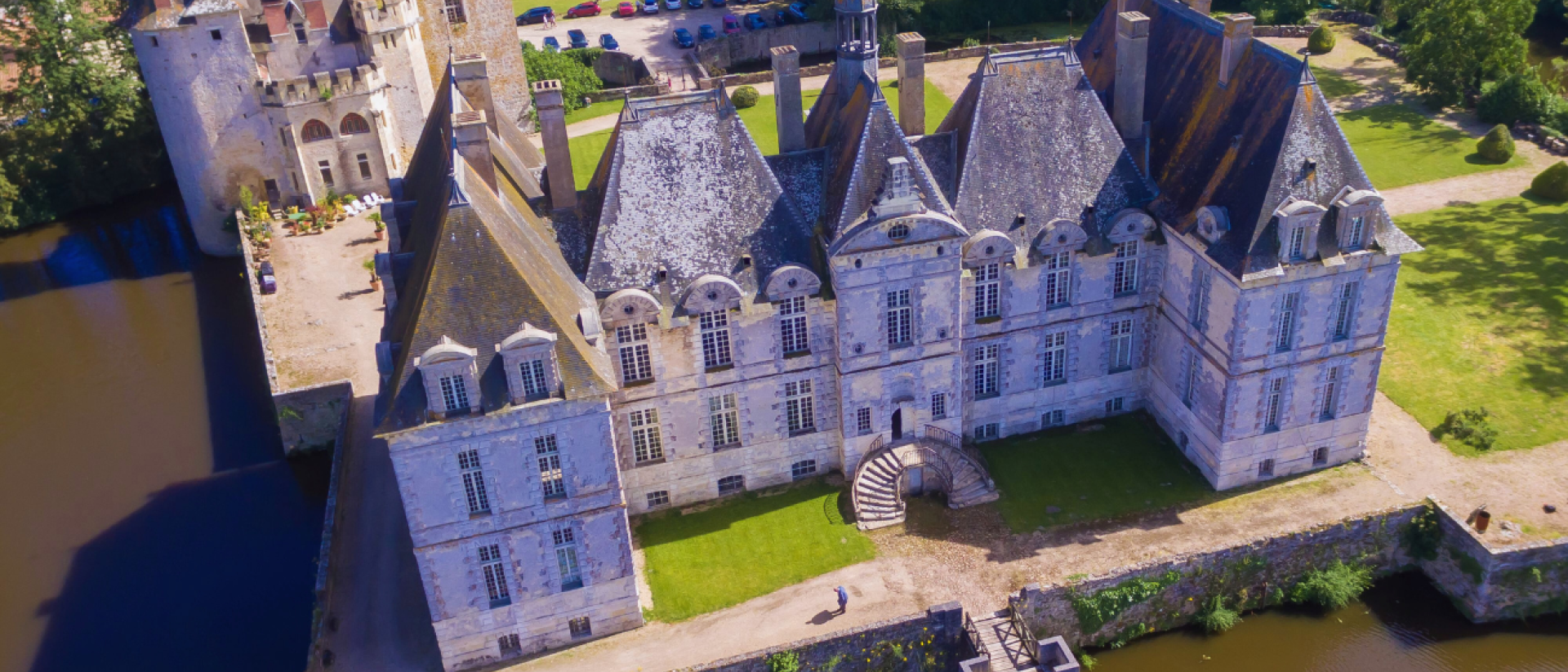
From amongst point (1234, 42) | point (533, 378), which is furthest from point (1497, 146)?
point (533, 378)

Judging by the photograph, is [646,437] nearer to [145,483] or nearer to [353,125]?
[145,483]

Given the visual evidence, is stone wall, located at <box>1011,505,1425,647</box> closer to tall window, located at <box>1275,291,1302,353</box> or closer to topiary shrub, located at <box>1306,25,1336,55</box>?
tall window, located at <box>1275,291,1302,353</box>

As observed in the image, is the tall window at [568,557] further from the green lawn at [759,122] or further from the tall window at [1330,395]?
the green lawn at [759,122]

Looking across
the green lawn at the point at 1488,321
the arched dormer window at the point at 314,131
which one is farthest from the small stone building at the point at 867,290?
the arched dormer window at the point at 314,131

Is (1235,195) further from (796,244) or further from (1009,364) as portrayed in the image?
(796,244)

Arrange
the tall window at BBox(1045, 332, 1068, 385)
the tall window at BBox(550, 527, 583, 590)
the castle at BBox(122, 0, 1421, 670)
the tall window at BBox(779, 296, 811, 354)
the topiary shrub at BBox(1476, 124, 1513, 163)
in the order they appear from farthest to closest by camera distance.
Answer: the topiary shrub at BBox(1476, 124, 1513, 163), the tall window at BBox(1045, 332, 1068, 385), the tall window at BBox(779, 296, 811, 354), the tall window at BBox(550, 527, 583, 590), the castle at BBox(122, 0, 1421, 670)

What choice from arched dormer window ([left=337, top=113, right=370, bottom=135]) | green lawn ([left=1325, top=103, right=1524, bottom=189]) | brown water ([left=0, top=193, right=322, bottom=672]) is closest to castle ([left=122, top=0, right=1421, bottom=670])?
brown water ([left=0, top=193, right=322, bottom=672])
